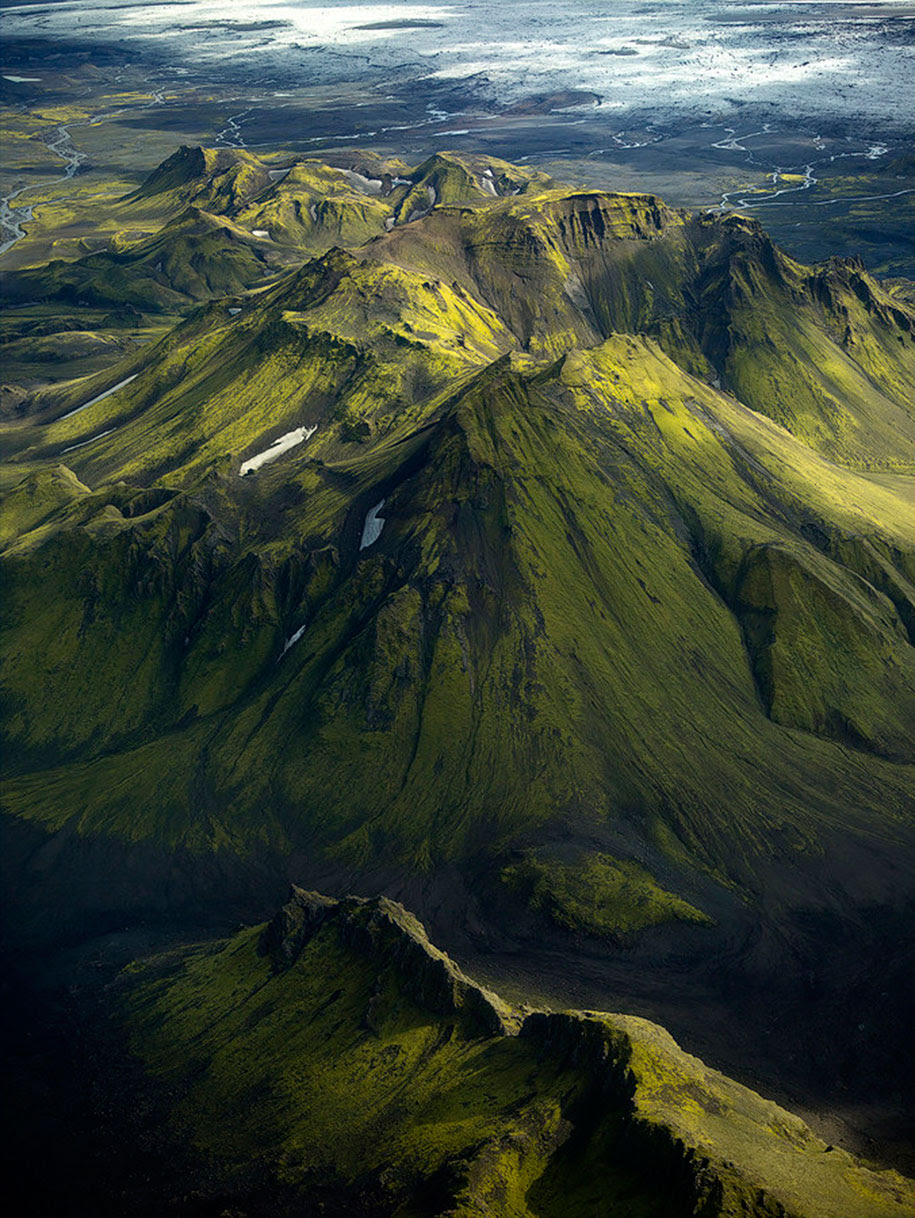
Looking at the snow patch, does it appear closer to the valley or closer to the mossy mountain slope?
the valley

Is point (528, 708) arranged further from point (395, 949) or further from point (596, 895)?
point (395, 949)

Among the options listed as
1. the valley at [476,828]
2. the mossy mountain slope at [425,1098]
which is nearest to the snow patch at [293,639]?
the valley at [476,828]

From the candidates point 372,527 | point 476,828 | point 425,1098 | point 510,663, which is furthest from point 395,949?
point 372,527

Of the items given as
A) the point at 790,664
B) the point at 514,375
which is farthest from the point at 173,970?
the point at 514,375

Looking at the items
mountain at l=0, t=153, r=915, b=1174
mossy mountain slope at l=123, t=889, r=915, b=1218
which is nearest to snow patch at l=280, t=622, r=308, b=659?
mountain at l=0, t=153, r=915, b=1174

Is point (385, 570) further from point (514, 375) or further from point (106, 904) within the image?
point (106, 904)
